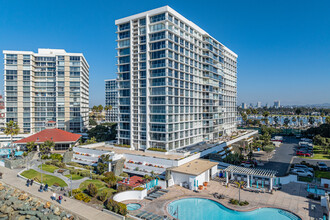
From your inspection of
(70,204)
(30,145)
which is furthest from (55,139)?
(70,204)

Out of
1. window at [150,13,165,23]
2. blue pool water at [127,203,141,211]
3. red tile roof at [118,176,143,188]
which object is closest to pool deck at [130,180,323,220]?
blue pool water at [127,203,141,211]

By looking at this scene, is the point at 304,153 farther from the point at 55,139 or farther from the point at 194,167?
the point at 55,139

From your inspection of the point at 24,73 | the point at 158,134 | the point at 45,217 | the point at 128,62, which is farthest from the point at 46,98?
the point at 45,217

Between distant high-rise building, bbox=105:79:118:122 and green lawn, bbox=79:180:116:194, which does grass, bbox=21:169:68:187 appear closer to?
green lawn, bbox=79:180:116:194

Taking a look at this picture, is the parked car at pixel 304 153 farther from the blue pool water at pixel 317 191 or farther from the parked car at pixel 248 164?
the blue pool water at pixel 317 191

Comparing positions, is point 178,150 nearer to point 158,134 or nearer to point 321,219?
point 158,134

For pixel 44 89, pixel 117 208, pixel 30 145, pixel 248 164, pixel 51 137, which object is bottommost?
pixel 248 164

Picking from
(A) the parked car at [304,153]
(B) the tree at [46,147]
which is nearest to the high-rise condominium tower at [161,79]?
(B) the tree at [46,147]
